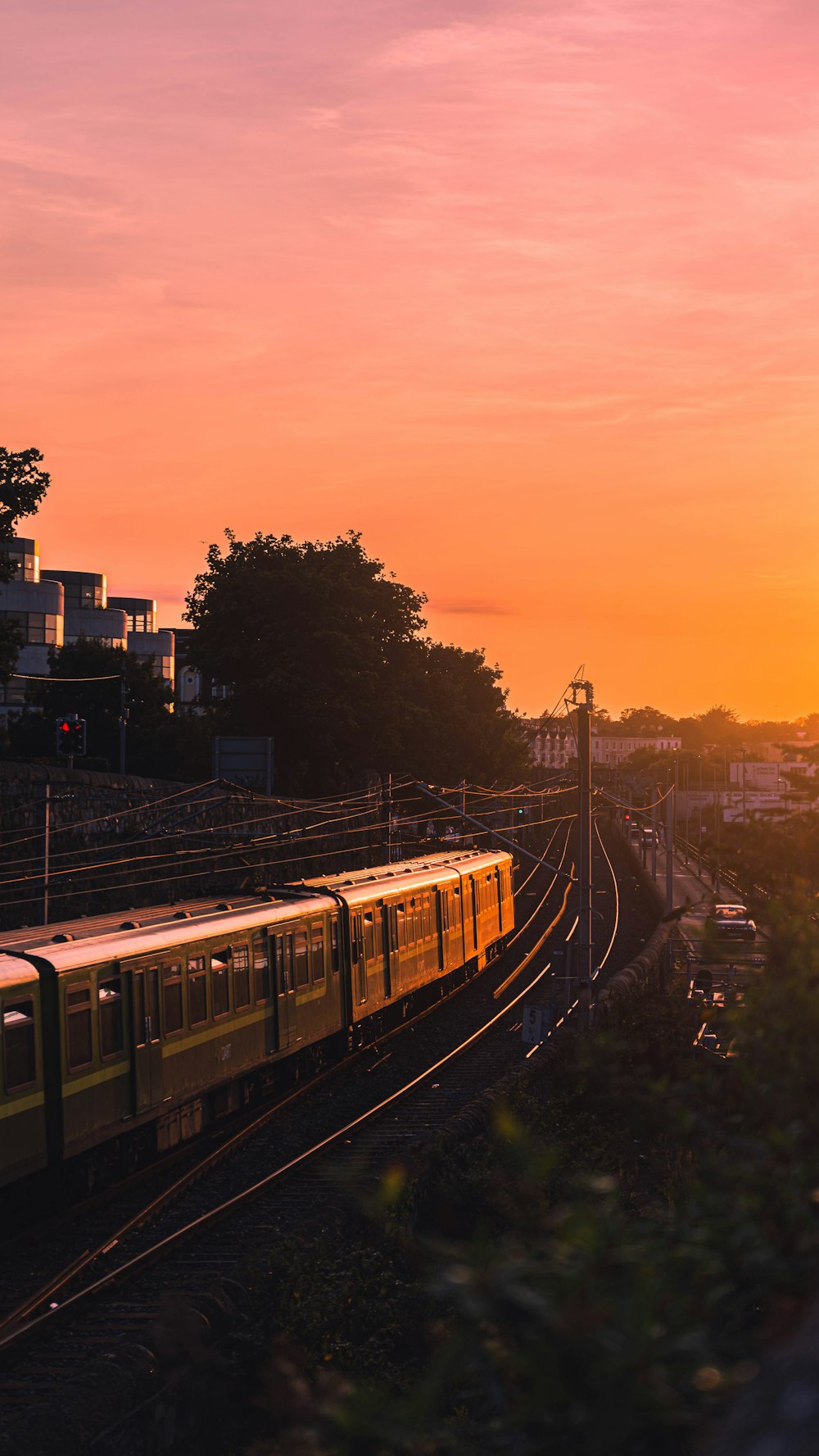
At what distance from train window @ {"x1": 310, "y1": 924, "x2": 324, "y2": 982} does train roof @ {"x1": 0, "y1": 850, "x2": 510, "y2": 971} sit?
37 cm

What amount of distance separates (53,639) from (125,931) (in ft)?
275

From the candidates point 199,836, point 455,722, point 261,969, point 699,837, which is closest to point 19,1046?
point 261,969

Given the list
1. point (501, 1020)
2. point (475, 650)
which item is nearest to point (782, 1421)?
point (501, 1020)

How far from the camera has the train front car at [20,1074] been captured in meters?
13.2

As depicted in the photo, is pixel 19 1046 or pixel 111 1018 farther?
pixel 111 1018

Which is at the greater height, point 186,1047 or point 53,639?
point 53,639

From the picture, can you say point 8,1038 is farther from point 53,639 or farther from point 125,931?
point 53,639

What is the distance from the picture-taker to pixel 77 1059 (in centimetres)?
1465

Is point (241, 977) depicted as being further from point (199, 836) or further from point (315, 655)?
point (315, 655)

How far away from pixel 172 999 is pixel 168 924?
1.01m

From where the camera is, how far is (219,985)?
1852 centimetres

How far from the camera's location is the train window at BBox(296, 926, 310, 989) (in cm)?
2189

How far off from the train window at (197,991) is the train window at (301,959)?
3.93 meters

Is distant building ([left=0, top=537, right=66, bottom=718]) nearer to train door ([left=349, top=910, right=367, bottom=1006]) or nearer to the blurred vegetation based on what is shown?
train door ([left=349, top=910, right=367, bottom=1006])
